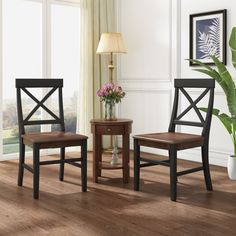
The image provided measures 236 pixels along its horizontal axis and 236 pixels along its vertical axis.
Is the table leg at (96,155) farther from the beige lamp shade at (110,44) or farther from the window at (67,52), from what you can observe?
the window at (67,52)

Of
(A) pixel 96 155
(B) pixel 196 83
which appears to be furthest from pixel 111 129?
(B) pixel 196 83

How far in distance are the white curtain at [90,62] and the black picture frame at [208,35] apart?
140 centimetres

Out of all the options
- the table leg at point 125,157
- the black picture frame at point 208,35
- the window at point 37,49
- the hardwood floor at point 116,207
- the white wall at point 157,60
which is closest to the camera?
the hardwood floor at point 116,207

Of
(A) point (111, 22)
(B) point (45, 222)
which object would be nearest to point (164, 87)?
(A) point (111, 22)

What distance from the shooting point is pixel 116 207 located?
3.16 m

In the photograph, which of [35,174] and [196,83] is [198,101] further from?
[35,174]

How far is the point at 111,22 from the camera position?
19.5ft

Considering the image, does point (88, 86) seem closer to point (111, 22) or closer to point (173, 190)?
point (111, 22)

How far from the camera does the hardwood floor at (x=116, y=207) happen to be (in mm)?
2688

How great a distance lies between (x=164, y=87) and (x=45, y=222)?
9.77ft

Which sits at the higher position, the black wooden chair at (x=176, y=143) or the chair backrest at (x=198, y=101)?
the chair backrest at (x=198, y=101)

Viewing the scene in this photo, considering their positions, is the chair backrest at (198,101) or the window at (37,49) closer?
the chair backrest at (198,101)

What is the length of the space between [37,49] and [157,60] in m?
1.55

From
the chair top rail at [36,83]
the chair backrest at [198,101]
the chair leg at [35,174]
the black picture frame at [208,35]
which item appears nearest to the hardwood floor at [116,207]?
the chair leg at [35,174]
